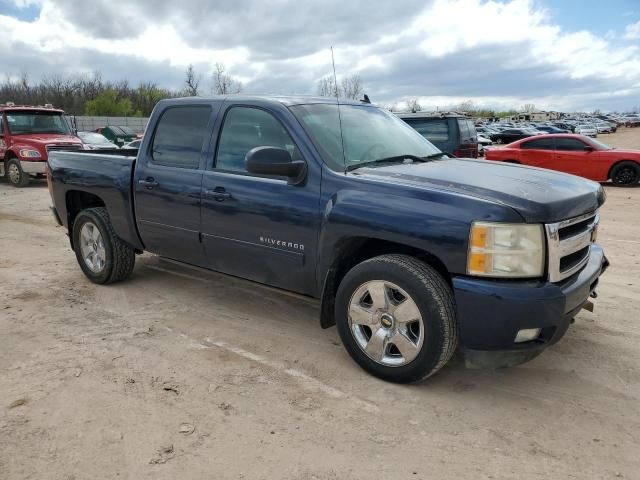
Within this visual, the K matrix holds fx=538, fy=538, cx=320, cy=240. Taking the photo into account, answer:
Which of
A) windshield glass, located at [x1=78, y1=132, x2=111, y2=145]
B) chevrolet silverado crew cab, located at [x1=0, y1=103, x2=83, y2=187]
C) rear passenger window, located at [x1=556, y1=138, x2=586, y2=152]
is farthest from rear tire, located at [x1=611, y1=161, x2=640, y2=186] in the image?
windshield glass, located at [x1=78, y1=132, x2=111, y2=145]

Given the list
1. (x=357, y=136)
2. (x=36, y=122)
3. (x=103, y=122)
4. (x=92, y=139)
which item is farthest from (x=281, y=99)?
(x=103, y=122)

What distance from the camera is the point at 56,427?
294cm

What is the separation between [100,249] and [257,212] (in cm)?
234

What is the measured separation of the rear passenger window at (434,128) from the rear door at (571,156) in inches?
180

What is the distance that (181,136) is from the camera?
4.52 metres

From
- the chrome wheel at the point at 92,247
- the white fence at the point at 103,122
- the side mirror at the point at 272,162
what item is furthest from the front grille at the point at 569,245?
the white fence at the point at 103,122

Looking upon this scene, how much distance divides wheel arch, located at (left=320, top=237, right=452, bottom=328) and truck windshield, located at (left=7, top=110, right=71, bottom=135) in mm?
14075

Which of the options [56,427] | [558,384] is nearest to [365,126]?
[558,384]

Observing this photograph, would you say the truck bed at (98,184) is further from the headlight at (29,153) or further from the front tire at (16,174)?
the front tire at (16,174)

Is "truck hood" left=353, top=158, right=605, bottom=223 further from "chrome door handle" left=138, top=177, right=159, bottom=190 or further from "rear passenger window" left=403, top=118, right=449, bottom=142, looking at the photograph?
"rear passenger window" left=403, top=118, right=449, bottom=142

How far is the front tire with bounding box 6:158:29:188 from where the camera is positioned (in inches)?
564

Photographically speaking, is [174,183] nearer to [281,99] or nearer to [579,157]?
[281,99]

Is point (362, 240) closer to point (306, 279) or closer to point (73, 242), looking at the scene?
Answer: point (306, 279)

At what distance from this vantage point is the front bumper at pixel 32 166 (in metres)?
14.2
